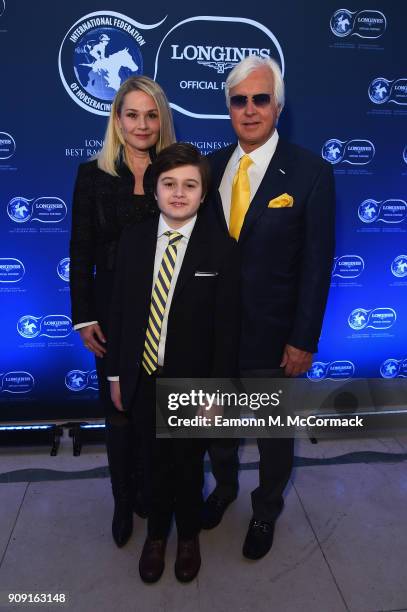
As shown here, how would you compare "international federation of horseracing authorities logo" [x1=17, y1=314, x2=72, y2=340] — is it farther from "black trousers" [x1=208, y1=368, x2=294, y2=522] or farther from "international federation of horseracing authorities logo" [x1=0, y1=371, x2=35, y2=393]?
"black trousers" [x1=208, y1=368, x2=294, y2=522]

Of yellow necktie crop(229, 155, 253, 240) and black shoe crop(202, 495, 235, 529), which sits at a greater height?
yellow necktie crop(229, 155, 253, 240)

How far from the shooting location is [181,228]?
5.65 feet

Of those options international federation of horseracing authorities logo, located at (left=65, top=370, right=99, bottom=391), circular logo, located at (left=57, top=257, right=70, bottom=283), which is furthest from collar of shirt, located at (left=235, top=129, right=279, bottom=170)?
international federation of horseracing authorities logo, located at (left=65, top=370, right=99, bottom=391)

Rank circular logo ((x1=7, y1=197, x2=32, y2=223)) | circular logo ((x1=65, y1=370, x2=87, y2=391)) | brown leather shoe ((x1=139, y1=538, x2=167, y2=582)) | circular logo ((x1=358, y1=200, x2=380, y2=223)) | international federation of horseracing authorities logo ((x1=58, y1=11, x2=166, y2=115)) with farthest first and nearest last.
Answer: circular logo ((x1=65, y1=370, x2=87, y2=391)), circular logo ((x1=358, y1=200, x2=380, y2=223)), circular logo ((x1=7, y1=197, x2=32, y2=223)), international federation of horseracing authorities logo ((x1=58, y1=11, x2=166, y2=115)), brown leather shoe ((x1=139, y1=538, x2=167, y2=582))

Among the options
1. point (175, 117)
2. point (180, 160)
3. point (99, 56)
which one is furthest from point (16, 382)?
point (180, 160)

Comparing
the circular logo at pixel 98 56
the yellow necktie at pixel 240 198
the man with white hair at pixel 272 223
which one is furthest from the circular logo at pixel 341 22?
the yellow necktie at pixel 240 198

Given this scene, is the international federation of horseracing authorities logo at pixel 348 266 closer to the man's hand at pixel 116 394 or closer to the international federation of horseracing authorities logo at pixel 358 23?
the international federation of horseracing authorities logo at pixel 358 23

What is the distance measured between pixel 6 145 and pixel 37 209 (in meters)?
0.38

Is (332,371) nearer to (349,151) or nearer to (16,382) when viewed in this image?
(349,151)

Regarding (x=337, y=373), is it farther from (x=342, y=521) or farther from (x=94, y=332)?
(x=94, y=332)

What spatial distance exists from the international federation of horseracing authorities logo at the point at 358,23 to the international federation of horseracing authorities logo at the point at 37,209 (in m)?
1.86

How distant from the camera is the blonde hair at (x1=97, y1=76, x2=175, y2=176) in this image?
6.08 feet

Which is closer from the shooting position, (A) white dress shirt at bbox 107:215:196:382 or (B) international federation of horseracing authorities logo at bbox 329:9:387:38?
(A) white dress shirt at bbox 107:215:196:382

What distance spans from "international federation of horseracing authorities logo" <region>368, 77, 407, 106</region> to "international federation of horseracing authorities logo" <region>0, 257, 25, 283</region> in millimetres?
2309
